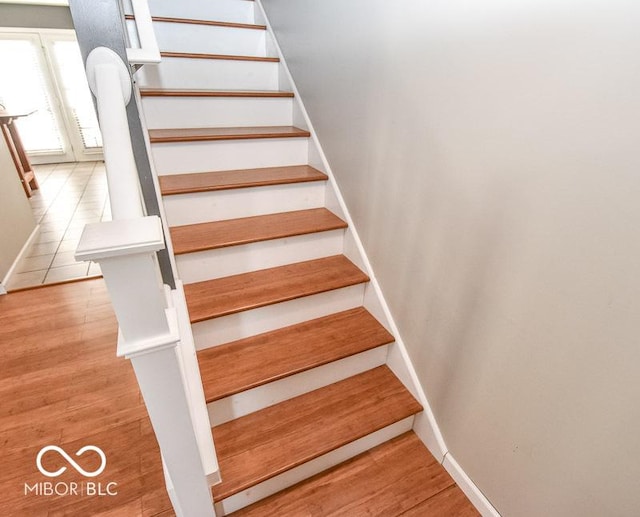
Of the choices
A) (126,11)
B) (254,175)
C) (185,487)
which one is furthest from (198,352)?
(126,11)

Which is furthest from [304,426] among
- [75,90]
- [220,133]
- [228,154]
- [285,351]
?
[75,90]

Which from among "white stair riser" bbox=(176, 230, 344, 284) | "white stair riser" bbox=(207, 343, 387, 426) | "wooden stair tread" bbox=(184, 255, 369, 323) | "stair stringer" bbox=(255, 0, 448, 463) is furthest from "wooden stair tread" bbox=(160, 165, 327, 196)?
"white stair riser" bbox=(207, 343, 387, 426)

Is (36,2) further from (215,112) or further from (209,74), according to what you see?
(215,112)

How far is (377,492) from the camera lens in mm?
1247

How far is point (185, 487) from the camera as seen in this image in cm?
97

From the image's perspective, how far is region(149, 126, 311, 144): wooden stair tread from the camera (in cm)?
165

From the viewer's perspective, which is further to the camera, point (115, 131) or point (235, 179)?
point (235, 179)

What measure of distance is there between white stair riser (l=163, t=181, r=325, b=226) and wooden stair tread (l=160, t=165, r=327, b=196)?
0.11 ft

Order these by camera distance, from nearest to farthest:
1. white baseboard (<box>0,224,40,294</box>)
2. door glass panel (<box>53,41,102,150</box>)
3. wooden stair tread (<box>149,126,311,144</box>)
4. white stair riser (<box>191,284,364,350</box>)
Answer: white stair riser (<box>191,284,364,350</box>) → wooden stair tread (<box>149,126,311,144</box>) → white baseboard (<box>0,224,40,294</box>) → door glass panel (<box>53,41,102,150</box>)

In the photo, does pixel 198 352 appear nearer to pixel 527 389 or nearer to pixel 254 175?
pixel 254 175

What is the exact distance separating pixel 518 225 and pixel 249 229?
44.0 inches

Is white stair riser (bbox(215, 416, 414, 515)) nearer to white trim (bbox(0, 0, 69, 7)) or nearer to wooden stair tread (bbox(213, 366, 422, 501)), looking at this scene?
wooden stair tread (bbox(213, 366, 422, 501))

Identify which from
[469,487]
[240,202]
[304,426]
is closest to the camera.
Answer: [469,487]

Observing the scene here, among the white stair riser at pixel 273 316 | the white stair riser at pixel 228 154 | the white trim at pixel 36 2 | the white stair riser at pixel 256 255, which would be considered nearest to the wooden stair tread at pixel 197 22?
the white stair riser at pixel 228 154
